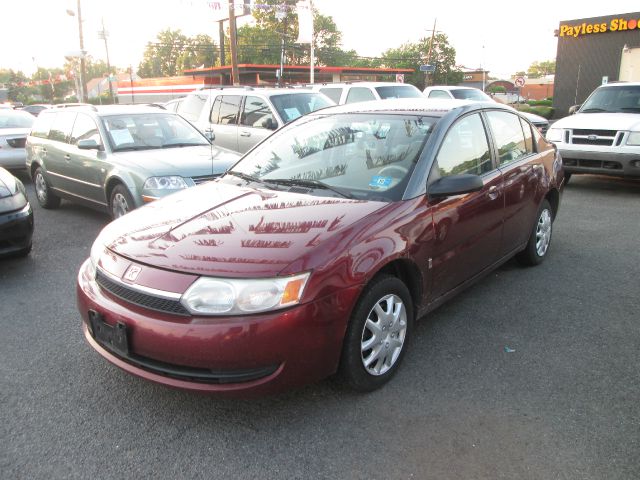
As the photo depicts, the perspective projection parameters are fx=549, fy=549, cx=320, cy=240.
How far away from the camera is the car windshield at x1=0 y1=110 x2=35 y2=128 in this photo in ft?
36.2

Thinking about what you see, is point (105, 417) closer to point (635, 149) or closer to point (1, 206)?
point (1, 206)

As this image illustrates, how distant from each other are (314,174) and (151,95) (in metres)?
38.8

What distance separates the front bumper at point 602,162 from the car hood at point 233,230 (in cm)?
659

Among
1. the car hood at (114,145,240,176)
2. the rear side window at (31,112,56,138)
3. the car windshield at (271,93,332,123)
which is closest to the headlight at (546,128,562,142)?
the car windshield at (271,93,332,123)

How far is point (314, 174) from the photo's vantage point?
3771 millimetres

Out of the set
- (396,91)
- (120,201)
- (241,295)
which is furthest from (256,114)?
(241,295)

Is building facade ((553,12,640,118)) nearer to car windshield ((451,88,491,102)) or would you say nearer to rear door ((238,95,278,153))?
car windshield ((451,88,491,102))

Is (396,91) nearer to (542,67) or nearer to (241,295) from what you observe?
(241,295)

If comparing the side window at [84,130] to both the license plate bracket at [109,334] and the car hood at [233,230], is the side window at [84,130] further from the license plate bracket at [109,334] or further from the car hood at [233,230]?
the license plate bracket at [109,334]

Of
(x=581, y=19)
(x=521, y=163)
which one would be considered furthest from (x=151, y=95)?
(x=521, y=163)

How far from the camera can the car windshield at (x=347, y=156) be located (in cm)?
351

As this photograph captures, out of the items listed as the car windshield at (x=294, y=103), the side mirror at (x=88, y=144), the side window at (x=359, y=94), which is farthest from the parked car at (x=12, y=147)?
the side window at (x=359, y=94)

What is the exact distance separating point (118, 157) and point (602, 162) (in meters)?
7.12

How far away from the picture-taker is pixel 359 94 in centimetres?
1328
